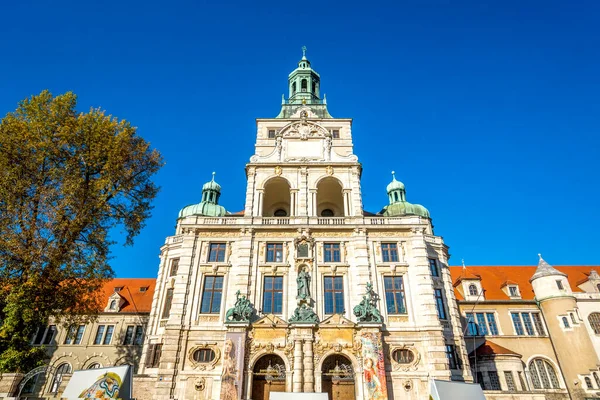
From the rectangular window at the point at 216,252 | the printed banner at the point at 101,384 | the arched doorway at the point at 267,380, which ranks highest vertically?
the rectangular window at the point at 216,252

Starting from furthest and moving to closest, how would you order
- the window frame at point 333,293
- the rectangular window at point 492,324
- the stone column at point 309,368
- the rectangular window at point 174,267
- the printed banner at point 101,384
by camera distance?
the rectangular window at point 492,324, the rectangular window at point 174,267, the window frame at point 333,293, the stone column at point 309,368, the printed banner at point 101,384

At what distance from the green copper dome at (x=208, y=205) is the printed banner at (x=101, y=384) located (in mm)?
21877

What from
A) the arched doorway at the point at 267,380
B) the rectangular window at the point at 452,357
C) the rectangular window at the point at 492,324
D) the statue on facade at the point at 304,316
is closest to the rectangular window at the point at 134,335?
the arched doorway at the point at 267,380

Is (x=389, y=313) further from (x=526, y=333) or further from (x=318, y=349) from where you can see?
(x=526, y=333)

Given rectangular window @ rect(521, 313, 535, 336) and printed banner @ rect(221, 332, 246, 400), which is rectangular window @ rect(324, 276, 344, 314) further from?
rectangular window @ rect(521, 313, 535, 336)

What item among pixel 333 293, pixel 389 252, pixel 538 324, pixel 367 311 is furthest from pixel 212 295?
pixel 538 324

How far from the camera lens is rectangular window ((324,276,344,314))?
23.4m

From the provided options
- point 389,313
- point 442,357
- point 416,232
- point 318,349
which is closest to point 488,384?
point 442,357

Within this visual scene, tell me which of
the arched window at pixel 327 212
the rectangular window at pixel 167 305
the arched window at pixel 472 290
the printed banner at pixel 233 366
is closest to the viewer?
the printed banner at pixel 233 366

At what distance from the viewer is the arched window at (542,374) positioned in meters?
28.9

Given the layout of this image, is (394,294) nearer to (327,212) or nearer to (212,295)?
(327,212)

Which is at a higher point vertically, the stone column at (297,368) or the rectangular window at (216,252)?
the rectangular window at (216,252)

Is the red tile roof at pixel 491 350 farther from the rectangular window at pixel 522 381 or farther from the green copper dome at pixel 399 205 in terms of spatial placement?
the green copper dome at pixel 399 205

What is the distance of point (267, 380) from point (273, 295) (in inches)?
195
